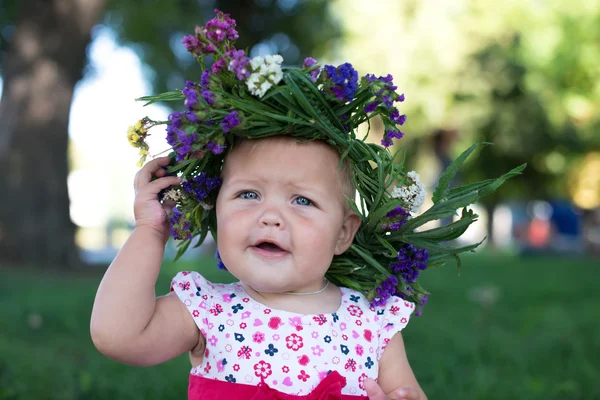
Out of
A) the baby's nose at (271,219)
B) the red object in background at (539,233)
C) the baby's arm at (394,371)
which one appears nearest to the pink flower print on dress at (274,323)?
the baby's nose at (271,219)

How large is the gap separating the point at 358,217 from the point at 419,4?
24.2 meters

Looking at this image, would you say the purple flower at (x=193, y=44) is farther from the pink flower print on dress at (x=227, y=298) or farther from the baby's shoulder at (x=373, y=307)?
the baby's shoulder at (x=373, y=307)

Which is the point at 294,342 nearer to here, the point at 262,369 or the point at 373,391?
the point at 262,369

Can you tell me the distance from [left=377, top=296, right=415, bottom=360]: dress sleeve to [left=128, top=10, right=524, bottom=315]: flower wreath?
0.11 feet

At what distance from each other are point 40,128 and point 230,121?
8108 mm

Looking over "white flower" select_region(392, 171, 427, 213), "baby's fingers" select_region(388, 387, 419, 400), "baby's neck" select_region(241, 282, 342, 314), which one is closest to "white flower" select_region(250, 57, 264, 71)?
"white flower" select_region(392, 171, 427, 213)

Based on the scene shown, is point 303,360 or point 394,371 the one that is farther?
point 394,371

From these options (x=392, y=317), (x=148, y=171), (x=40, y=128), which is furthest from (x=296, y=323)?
(x=40, y=128)

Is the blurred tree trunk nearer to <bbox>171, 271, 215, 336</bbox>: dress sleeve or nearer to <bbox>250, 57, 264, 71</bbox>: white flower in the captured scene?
<bbox>171, 271, 215, 336</bbox>: dress sleeve

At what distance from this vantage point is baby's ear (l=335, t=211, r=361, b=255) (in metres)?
2.61

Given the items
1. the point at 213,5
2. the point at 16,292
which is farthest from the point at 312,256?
the point at 213,5

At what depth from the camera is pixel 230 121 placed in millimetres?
2219

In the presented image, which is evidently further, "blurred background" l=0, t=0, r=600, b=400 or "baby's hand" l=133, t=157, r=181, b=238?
"blurred background" l=0, t=0, r=600, b=400

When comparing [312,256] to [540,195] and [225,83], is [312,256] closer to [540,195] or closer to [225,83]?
[225,83]
